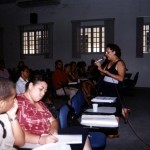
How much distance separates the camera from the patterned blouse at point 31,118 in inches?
98.5

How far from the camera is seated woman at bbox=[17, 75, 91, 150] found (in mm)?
2382

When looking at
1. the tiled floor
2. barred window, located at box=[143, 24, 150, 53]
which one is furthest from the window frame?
the tiled floor

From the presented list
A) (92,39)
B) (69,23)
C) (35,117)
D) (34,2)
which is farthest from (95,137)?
(34,2)

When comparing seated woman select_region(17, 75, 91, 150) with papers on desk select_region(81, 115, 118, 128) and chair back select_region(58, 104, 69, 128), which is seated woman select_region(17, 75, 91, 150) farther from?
papers on desk select_region(81, 115, 118, 128)

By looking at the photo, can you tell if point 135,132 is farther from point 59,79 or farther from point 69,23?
point 69,23

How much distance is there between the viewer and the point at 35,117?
2.57m

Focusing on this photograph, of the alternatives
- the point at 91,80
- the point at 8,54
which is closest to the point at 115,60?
the point at 91,80

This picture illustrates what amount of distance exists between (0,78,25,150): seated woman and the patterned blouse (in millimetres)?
421

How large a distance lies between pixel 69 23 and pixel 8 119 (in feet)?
36.4

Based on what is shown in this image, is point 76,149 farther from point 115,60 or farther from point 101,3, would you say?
point 101,3

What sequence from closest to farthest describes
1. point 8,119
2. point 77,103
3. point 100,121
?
point 8,119
point 100,121
point 77,103

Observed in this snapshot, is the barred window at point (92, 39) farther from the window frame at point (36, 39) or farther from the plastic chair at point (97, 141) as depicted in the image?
the plastic chair at point (97, 141)

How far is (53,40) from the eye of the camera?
42.7 ft

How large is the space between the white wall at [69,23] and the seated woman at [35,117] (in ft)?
31.1
